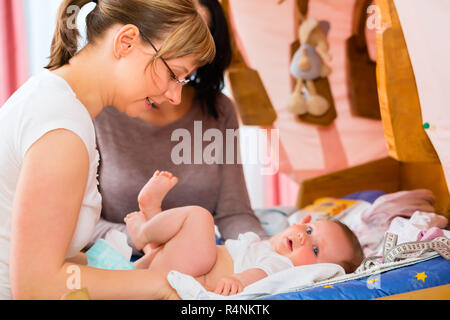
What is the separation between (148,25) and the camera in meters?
0.84

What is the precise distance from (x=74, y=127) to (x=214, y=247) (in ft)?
1.50

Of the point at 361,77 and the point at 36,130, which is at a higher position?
the point at 36,130

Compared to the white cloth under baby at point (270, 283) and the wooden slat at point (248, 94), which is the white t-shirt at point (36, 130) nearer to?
the white cloth under baby at point (270, 283)

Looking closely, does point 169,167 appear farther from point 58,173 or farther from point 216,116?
point 58,173

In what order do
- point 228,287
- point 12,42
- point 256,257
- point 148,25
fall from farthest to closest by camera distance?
1. point 12,42
2. point 256,257
3. point 228,287
4. point 148,25

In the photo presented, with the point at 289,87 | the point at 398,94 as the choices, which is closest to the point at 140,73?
the point at 398,94

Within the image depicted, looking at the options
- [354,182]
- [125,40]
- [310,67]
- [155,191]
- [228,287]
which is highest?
[125,40]

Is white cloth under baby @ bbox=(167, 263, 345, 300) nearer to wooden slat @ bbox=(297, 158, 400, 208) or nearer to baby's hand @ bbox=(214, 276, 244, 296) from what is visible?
baby's hand @ bbox=(214, 276, 244, 296)

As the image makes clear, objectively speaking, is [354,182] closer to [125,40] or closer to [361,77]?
[361,77]

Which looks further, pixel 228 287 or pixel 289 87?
pixel 289 87

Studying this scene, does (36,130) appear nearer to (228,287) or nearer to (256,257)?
(228,287)

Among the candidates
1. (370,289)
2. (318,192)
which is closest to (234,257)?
(370,289)

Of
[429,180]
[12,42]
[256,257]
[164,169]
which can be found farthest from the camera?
[429,180]

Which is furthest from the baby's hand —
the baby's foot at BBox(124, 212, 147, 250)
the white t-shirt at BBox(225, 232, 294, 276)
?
the baby's foot at BBox(124, 212, 147, 250)
